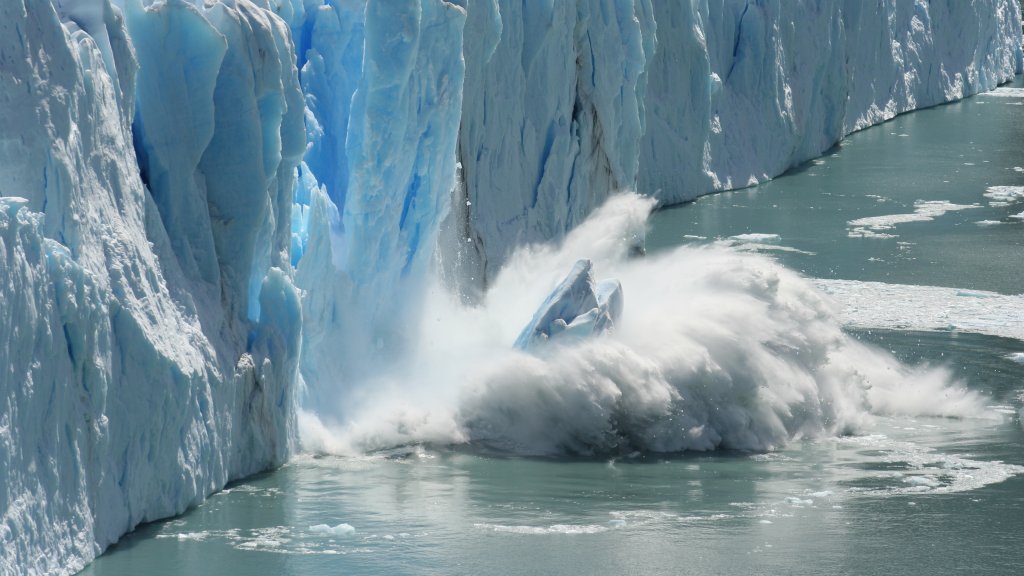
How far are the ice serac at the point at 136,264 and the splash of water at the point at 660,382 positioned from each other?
117cm

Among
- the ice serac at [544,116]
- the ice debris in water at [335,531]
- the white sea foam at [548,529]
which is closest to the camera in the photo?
the ice debris in water at [335,531]

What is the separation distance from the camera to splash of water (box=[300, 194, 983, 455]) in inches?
415

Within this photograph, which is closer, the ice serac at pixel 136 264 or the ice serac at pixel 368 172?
the ice serac at pixel 136 264

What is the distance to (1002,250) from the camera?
60.5ft

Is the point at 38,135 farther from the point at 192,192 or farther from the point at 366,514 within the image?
the point at 366,514

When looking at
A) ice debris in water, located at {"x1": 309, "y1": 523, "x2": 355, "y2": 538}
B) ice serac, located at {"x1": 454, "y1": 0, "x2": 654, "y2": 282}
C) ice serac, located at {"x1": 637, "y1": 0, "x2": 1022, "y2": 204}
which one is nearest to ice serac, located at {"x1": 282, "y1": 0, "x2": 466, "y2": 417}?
→ ice serac, located at {"x1": 454, "y1": 0, "x2": 654, "y2": 282}

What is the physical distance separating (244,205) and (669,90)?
490 inches

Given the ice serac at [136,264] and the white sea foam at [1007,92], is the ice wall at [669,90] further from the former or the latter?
the ice serac at [136,264]

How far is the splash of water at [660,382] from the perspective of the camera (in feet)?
34.6

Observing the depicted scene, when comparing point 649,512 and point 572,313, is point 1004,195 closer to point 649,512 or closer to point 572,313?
point 572,313

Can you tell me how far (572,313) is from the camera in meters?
11.0

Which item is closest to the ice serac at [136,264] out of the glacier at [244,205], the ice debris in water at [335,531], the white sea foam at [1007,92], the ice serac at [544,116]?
the glacier at [244,205]

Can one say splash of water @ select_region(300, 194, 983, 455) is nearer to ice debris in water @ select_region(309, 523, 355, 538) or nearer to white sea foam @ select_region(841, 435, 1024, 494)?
white sea foam @ select_region(841, 435, 1024, 494)

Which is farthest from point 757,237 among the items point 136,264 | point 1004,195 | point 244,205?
point 136,264
